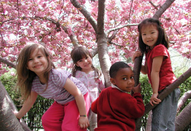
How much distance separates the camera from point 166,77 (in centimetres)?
146

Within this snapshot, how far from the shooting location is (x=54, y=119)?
1.68 metres

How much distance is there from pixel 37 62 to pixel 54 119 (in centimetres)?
62

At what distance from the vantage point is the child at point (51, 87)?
1.46 metres

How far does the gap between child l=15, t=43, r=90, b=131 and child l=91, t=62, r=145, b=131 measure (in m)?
0.20

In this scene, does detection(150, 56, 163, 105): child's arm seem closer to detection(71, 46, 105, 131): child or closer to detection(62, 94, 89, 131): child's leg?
detection(62, 94, 89, 131): child's leg

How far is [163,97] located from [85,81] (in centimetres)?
108

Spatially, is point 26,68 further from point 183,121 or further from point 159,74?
point 183,121

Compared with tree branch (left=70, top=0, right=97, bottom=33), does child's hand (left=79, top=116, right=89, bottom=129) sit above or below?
below

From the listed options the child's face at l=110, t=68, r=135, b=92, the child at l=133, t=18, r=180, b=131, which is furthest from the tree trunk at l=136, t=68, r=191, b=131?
the child's face at l=110, t=68, r=135, b=92

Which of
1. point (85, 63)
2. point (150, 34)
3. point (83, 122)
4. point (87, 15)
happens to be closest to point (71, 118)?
point (83, 122)

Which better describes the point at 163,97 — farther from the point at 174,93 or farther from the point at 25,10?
the point at 25,10

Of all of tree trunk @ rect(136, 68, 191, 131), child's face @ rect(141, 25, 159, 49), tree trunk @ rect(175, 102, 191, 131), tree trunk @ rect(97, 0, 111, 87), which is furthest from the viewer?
tree trunk @ rect(97, 0, 111, 87)

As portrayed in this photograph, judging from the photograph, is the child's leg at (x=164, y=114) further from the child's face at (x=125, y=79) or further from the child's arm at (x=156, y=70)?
the child's face at (x=125, y=79)

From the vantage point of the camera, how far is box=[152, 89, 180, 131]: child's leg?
54.4 inches
